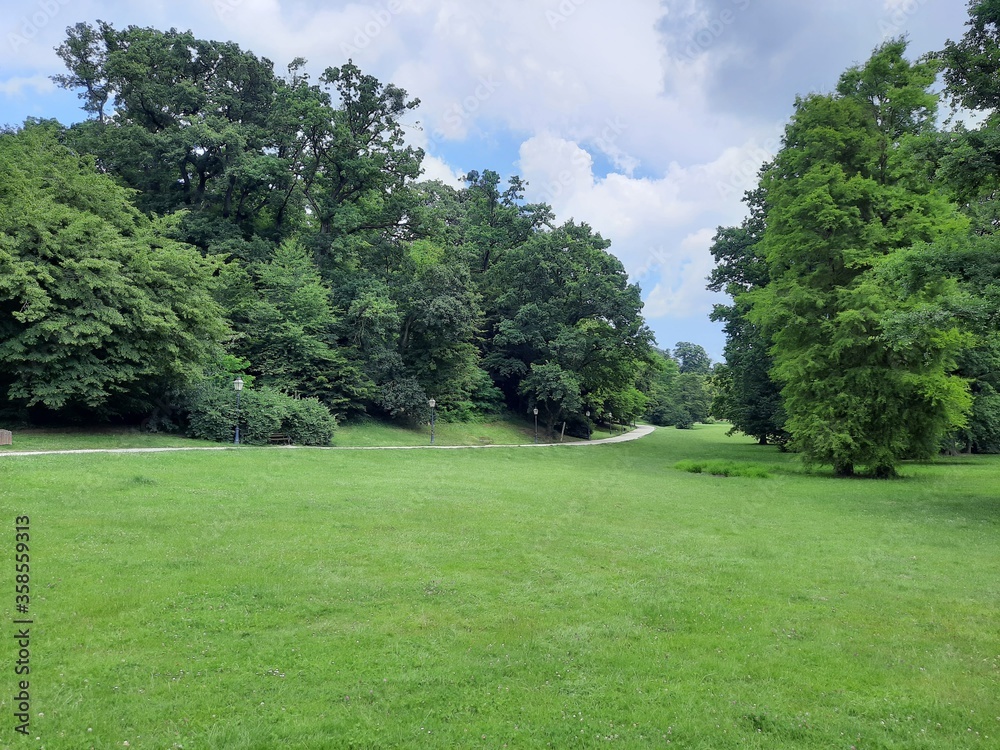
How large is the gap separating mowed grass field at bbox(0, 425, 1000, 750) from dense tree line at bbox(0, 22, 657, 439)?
44.9 feet

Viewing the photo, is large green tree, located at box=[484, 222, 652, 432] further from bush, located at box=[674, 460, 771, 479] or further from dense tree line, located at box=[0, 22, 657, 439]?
bush, located at box=[674, 460, 771, 479]

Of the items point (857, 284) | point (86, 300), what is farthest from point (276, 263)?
point (857, 284)

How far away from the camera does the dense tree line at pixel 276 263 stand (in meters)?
24.3

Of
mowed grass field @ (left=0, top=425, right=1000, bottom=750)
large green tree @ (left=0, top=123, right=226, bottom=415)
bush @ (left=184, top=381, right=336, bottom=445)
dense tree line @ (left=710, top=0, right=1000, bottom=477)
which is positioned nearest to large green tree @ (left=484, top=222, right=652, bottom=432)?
bush @ (left=184, top=381, right=336, bottom=445)

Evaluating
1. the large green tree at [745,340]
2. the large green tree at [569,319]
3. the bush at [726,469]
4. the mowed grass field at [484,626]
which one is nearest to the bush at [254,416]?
the mowed grass field at [484,626]

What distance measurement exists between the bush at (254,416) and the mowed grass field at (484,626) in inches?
533

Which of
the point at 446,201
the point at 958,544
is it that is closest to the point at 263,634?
the point at 958,544

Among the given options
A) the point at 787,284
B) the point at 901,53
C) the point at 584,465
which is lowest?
the point at 584,465

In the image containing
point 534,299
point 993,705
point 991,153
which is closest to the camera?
point 993,705

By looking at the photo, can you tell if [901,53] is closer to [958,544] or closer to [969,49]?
[969,49]

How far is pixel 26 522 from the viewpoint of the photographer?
8.65 meters

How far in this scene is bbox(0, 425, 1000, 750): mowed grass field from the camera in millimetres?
4141

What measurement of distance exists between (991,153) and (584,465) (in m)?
18.0

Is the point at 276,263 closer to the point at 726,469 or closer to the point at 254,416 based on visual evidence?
the point at 254,416
